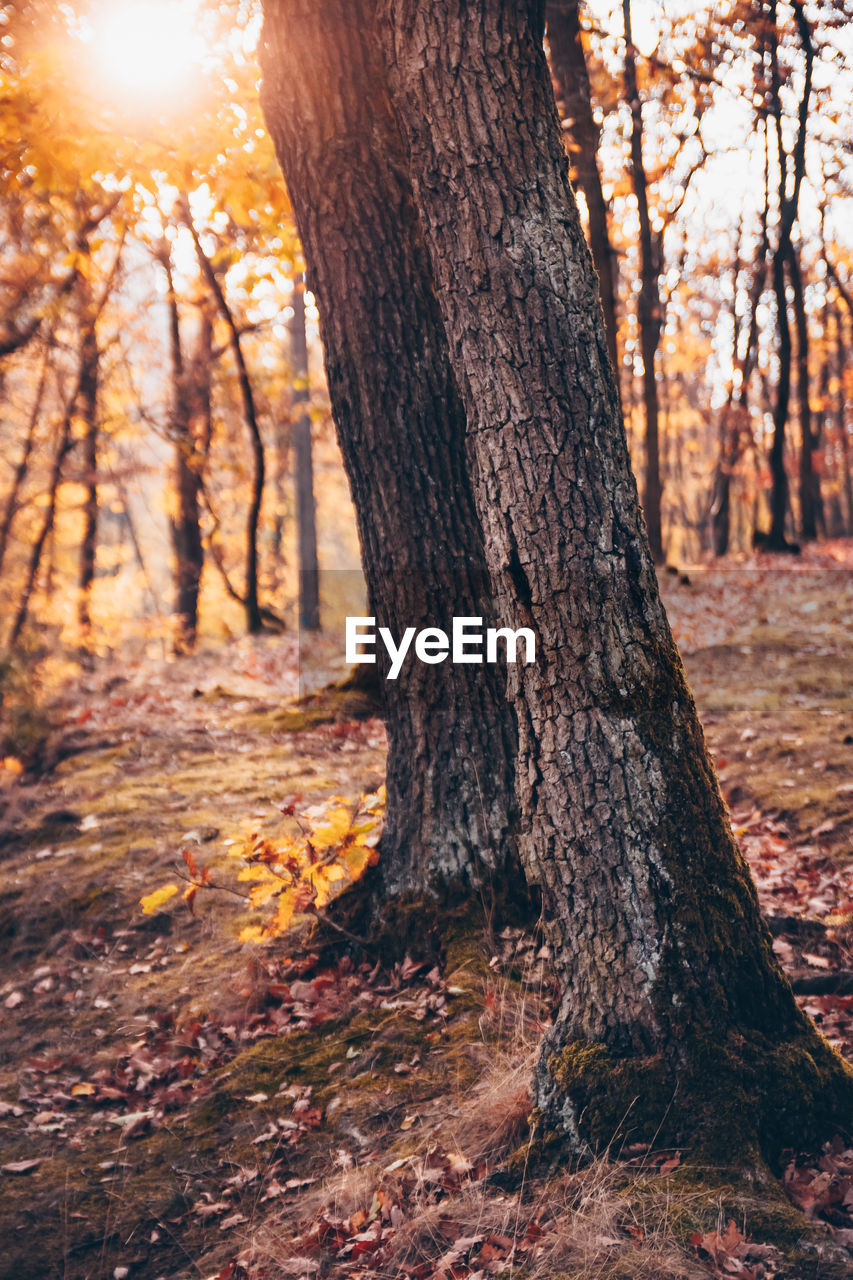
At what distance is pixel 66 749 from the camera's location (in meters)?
8.52

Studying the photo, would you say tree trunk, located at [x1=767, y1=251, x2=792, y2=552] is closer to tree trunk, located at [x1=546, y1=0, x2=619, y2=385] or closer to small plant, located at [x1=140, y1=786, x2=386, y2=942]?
tree trunk, located at [x1=546, y1=0, x2=619, y2=385]

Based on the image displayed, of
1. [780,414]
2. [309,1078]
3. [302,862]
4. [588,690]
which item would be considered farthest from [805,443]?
[309,1078]

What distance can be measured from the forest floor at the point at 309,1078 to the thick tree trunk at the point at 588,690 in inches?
9.2

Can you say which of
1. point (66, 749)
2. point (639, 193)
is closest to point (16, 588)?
point (66, 749)

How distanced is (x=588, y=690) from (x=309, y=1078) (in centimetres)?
219

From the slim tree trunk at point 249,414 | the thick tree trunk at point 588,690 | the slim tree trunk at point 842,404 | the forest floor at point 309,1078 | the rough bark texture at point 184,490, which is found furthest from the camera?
the slim tree trunk at point 842,404

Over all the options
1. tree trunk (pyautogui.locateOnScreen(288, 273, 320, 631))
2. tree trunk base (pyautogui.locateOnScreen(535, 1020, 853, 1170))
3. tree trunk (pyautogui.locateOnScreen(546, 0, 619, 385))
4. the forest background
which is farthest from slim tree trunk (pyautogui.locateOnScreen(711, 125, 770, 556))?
tree trunk base (pyautogui.locateOnScreen(535, 1020, 853, 1170))

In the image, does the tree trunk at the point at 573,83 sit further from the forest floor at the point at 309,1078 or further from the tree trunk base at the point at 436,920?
the tree trunk base at the point at 436,920

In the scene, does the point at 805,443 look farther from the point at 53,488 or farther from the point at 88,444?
the point at 53,488

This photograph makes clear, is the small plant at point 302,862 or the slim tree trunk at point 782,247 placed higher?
the slim tree trunk at point 782,247

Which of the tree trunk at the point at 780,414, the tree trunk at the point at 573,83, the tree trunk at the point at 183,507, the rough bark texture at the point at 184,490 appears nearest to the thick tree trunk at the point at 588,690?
the tree trunk at the point at 573,83

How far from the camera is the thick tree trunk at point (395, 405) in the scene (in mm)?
3697

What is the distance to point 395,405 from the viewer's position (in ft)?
12.5

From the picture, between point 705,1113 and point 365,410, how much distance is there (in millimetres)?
3022
